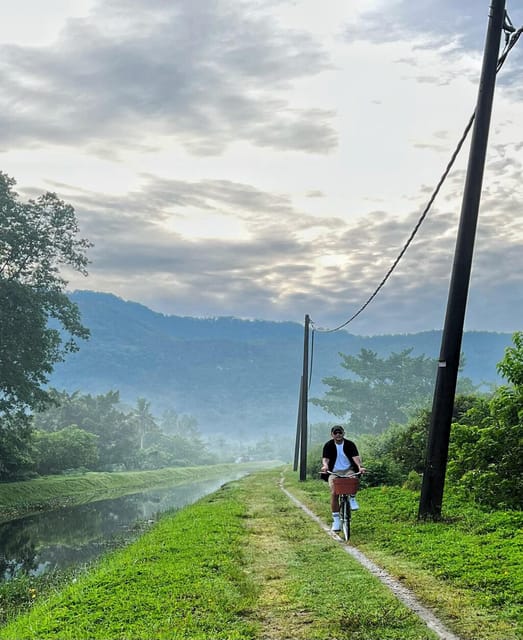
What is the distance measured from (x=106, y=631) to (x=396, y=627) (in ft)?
12.2

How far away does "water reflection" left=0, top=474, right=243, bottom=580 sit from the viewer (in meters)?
20.0

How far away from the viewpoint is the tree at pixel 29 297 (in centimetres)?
3752

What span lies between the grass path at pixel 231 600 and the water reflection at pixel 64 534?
21.9 ft

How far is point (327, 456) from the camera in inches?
569

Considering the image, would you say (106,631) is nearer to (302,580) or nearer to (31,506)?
(302,580)

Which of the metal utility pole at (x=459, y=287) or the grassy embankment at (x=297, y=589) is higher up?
the metal utility pole at (x=459, y=287)

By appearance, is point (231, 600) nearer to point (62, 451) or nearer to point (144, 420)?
point (62, 451)

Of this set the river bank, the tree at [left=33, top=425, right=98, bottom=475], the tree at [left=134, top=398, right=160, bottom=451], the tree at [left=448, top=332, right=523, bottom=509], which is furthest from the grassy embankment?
the tree at [left=134, top=398, right=160, bottom=451]

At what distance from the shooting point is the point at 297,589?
30.9 ft

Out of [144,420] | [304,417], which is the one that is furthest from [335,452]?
[144,420]

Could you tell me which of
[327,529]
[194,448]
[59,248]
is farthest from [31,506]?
[194,448]

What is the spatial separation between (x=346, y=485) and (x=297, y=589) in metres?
4.96

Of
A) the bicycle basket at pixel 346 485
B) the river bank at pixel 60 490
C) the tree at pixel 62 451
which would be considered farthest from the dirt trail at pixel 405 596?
the tree at pixel 62 451

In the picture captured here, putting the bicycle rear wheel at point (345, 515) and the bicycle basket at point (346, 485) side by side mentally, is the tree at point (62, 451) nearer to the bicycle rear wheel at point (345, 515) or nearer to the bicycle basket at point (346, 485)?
the bicycle rear wheel at point (345, 515)
